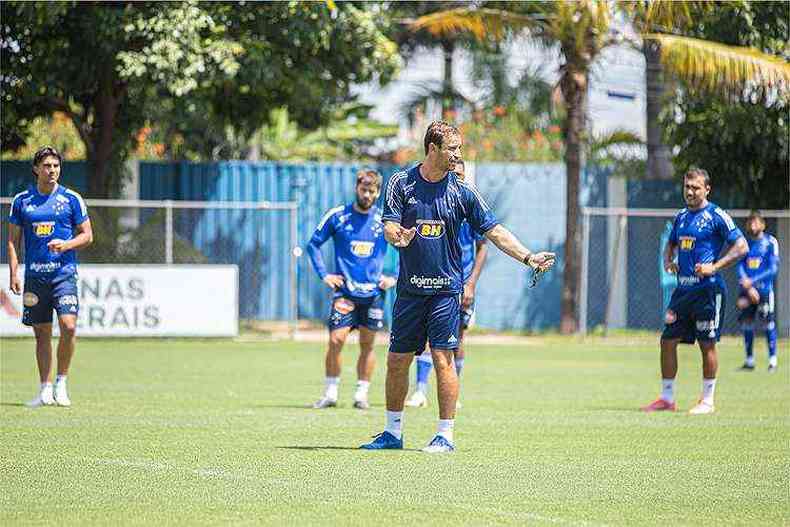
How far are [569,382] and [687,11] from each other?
922cm

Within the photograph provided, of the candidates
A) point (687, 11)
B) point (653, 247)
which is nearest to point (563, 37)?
point (687, 11)

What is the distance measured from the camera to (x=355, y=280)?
14.1 meters

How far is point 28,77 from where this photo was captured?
86.6 ft

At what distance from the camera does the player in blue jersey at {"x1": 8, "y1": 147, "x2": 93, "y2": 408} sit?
13547 mm

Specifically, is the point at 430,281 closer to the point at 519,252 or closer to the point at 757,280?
the point at 519,252

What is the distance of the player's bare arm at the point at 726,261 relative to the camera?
13.6 metres

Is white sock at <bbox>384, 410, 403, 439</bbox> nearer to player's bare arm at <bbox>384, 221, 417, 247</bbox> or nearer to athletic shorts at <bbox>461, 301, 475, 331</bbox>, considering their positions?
player's bare arm at <bbox>384, 221, 417, 247</bbox>

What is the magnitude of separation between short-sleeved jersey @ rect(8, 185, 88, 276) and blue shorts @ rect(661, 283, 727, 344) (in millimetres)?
5538

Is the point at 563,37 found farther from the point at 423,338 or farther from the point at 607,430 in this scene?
the point at 423,338

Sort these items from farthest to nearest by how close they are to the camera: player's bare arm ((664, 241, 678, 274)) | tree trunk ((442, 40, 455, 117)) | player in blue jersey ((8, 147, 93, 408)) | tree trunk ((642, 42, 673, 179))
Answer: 1. tree trunk ((442, 40, 455, 117))
2. tree trunk ((642, 42, 673, 179))
3. player's bare arm ((664, 241, 678, 274))
4. player in blue jersey ((8, 147, 93, 408))

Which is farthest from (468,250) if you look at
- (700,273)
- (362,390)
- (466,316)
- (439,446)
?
(439,446)

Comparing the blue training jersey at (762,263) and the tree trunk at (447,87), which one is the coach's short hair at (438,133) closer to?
the blue training jersey at (762,263)

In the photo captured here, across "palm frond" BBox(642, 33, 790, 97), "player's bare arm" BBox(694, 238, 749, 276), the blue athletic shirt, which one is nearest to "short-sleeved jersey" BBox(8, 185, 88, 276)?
the blue athletic shirt

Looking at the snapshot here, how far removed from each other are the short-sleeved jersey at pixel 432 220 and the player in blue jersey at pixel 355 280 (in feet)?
12.3
